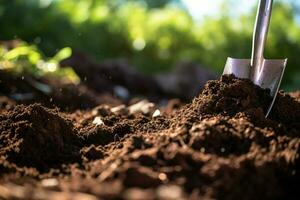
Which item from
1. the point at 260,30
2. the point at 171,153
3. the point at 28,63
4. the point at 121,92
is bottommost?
the point at 171,153

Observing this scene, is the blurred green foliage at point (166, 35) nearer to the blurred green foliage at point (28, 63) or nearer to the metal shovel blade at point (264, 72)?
the blurred green foliage at point (28, 63)

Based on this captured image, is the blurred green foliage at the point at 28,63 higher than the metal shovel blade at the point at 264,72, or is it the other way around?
the blurred green foliage at the point at 28,63

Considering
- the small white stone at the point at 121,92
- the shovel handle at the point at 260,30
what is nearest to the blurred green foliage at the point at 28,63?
the small white stone at the point at 121,92

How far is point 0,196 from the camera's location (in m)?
1.05

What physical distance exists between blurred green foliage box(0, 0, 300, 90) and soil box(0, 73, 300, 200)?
4308 millimetres

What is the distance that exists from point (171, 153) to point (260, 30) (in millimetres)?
896

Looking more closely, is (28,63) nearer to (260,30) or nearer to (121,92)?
(121,92)

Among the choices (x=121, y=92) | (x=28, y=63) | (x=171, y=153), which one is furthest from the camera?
(x=121, y=92)

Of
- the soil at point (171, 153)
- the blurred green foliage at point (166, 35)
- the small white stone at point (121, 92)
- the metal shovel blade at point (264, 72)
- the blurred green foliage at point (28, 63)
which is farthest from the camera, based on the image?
the blurred green foliage at point (166, 35)

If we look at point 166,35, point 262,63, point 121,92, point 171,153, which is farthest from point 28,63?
point 166,35

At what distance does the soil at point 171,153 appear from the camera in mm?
1114

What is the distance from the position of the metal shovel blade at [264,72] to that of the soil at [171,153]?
3.2 inches

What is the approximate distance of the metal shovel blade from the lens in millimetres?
1869

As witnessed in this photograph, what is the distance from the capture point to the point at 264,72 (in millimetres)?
1938
